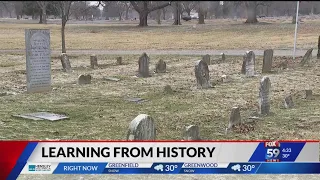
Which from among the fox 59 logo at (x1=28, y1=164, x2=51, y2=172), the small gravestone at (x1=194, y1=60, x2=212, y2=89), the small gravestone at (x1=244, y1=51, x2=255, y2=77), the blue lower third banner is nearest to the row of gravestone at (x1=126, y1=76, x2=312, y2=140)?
the blue lower third banner

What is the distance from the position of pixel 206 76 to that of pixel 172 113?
3.84 metres

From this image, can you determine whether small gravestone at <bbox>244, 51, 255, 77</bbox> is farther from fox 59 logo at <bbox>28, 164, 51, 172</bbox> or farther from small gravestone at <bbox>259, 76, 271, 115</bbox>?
fox 59 logo at <bbox>28, 164, 51, 172</bbox>

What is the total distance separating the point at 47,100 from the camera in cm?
1123

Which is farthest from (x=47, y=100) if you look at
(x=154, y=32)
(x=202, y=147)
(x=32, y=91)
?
(x=154, y=32)

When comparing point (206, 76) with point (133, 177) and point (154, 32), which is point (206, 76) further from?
point (154, 32)

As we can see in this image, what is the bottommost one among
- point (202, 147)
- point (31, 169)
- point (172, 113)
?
point (172, 113)

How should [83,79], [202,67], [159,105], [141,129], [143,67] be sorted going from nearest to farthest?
[141,129] → [159,105] → [202,67] → [83,79] → [143,67]

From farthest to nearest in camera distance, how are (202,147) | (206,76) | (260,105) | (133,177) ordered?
(206,76)
(260,105)
(133,177)
(202,147)

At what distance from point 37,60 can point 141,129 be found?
7.81m

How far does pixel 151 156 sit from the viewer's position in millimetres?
3939

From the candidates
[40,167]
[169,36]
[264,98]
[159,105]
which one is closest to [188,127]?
[40,167]

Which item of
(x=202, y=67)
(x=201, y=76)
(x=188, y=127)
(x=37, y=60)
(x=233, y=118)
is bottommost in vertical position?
(x=233, y=118)

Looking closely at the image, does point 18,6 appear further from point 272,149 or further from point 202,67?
point 202,67

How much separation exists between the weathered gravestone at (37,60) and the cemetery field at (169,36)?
7268 mm
